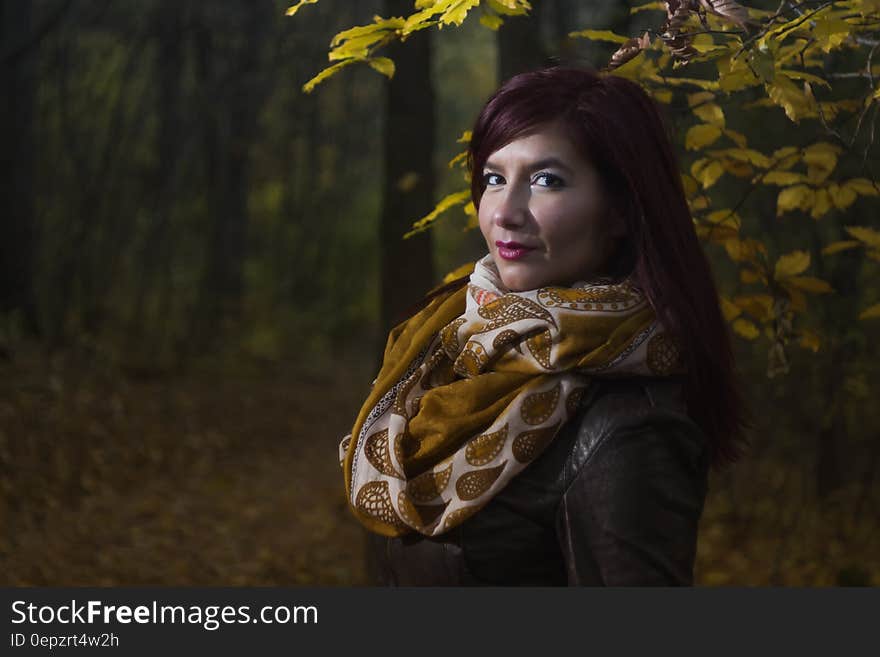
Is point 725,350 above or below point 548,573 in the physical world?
above

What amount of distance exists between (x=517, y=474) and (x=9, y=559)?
4929 millimetres

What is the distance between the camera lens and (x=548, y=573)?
1998 mm

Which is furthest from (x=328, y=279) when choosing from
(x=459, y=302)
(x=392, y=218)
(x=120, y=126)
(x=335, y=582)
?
(x=459, y=302)

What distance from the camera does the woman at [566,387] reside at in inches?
73.0

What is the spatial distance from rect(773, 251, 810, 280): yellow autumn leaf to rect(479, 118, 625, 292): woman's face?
1.01 metres

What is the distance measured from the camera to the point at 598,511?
183cm

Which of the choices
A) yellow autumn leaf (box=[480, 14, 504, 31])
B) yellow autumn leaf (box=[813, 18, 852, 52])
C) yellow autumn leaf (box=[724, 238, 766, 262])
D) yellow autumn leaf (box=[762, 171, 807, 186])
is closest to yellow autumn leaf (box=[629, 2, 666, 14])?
yellow autumn leaf (box=[480, 14, 504, 31])

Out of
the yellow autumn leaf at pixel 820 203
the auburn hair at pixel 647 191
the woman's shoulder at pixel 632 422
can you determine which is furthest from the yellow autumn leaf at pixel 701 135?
the woman's shoulder at pixel 632 422

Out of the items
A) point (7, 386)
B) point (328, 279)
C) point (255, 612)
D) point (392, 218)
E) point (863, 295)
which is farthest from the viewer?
point (328, 279)

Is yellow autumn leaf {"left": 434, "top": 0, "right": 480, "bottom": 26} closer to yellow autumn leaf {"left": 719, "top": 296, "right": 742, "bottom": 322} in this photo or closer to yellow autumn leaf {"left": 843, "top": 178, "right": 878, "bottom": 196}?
yellow autumn leaf {"left": 719, "top": 296, "right": 742, "bottom": 322}

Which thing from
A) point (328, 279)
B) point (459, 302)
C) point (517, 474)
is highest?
point (459, 302)

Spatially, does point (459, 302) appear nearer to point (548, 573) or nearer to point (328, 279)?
point (548, 573)

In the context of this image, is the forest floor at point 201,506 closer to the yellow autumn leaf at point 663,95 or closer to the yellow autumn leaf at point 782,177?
the yellow autumn leaf at point 782,177

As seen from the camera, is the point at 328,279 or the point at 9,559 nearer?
the point at 9,559
